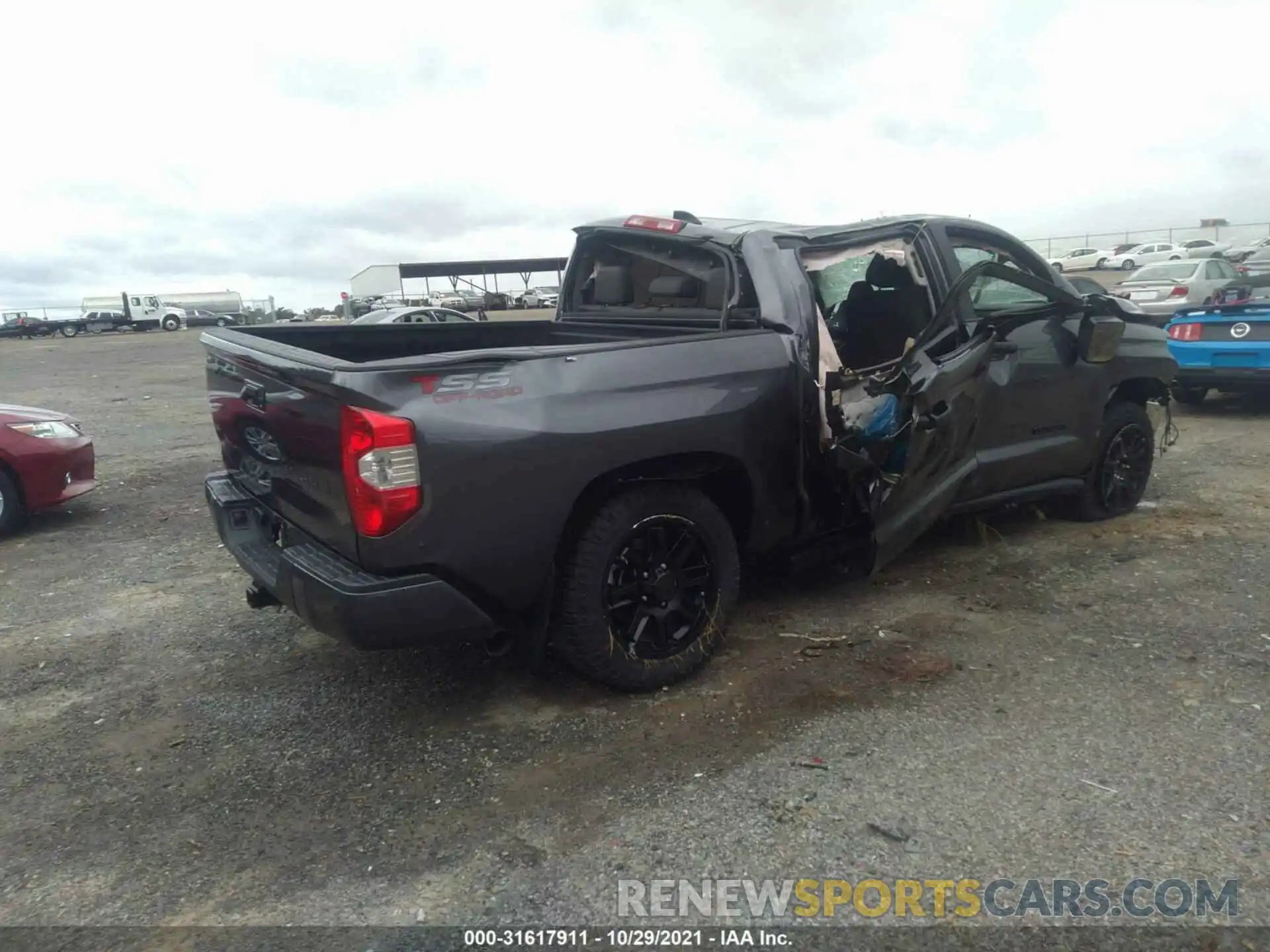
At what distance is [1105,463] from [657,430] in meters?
3.48

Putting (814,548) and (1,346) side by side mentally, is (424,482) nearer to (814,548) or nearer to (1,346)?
(814,548)

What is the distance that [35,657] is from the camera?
4.29 meters

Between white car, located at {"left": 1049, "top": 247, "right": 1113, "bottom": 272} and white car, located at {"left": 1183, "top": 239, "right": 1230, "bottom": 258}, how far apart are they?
402 centimetres

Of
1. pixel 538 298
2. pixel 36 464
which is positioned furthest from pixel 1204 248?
pixel 36 464

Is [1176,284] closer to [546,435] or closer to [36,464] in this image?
[546,435]

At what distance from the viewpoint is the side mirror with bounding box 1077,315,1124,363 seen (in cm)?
491

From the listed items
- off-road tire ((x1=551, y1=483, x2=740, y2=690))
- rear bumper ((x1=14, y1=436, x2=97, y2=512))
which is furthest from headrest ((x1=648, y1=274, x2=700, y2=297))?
rear bumper ((x1=14, y1=436, x2=97, y2=512))

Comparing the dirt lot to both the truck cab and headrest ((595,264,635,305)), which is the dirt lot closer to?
headrest ((595,264,635,305))

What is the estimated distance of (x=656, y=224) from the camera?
464 centimetres

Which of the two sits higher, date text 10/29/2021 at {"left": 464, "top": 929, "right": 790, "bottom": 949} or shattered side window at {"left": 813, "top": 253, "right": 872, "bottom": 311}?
shattered side window at {"left": 813, "top": 253, "right": 872, "bottom": 311}

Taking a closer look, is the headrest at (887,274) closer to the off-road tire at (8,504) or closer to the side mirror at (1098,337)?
the side mirror at (1098,337)

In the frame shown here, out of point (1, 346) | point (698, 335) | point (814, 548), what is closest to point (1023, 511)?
point (814, 548)

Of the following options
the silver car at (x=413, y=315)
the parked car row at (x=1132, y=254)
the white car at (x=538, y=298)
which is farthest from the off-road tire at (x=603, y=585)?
the parked car row at (x=1132, y=254)

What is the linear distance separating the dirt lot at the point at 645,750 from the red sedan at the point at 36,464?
57.1 inches
